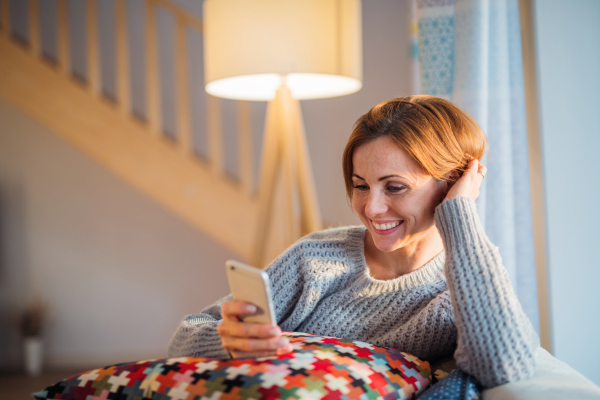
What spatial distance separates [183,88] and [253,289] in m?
2.54

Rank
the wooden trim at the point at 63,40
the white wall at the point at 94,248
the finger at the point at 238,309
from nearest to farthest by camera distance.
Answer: the finger at the point at 238,309 → the wooden trim at the point at 63,40 → the white wall at the point at 94,248

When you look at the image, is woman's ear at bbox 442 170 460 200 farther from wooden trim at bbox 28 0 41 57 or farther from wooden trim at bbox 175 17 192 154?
wooden trim at bbox 28 0 41 57

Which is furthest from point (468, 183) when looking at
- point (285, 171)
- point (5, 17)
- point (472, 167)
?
point (5, 17)

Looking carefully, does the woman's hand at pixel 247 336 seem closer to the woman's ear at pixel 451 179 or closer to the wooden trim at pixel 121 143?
the woman's ear at pixel 451 179

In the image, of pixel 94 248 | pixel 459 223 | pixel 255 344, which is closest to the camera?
pixel 255 344

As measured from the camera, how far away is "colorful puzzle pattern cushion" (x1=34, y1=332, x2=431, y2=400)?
79 cm

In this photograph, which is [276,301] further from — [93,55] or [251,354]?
[93,55]

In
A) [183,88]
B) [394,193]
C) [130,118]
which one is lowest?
[394,193]

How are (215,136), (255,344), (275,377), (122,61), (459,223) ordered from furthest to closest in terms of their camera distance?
(215,136)
(122,61)
(459,223)
(255,344)
(275,377)

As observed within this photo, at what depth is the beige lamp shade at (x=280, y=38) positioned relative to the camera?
1863 mm

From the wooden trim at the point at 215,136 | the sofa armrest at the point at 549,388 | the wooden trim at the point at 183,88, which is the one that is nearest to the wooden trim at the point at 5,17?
the wooden trim at the point at 183,88

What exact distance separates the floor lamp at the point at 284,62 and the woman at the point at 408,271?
0.72 meters

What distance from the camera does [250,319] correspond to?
0.91 m

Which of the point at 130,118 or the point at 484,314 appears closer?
the point at 484,314
